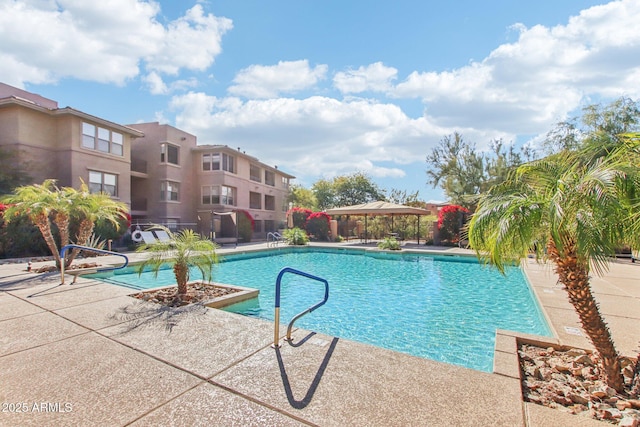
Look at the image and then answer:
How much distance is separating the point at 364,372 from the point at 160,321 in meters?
3.20

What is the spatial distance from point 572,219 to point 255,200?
1213 inches

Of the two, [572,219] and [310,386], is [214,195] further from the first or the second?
[572,219]

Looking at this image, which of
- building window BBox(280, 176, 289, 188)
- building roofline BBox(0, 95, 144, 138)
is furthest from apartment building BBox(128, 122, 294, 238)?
building window BBox(280, 176, 289, 188)

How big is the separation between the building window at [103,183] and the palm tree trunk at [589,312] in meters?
21.0

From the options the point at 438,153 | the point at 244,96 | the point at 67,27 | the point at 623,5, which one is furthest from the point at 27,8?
the point at 438,153

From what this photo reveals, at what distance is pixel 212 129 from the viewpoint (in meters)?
26.2

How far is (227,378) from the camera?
3039mm

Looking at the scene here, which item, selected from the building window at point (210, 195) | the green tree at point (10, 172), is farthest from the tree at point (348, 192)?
the green tree at point (10, 172)

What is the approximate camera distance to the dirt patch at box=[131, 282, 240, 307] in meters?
6.04

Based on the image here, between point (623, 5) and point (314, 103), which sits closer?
point (623, 5)

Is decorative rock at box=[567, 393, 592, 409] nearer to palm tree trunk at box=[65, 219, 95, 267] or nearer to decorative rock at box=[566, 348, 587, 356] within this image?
decorative rock at box=[566, 348, 587, 356]

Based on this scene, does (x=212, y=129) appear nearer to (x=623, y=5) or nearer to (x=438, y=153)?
(x=438, y=153)

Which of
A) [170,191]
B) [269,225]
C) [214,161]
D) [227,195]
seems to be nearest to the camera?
[170,191]

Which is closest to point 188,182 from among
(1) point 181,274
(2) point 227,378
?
(1) point 181,274
